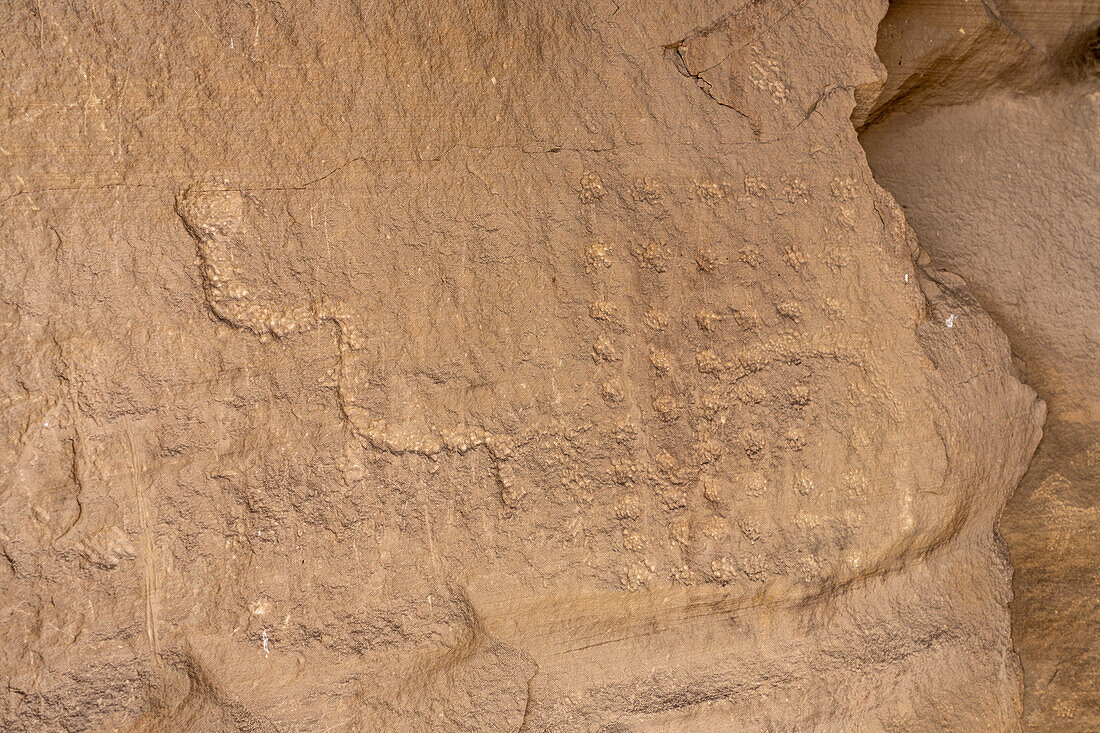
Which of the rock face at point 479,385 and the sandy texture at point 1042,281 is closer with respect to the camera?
the rock face at point 479,385

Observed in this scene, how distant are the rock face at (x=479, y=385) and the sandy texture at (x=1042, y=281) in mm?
236

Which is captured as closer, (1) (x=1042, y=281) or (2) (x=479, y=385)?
(2) (x=479, y=385)

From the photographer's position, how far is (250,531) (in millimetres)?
1234

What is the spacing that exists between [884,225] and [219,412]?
1.28 m

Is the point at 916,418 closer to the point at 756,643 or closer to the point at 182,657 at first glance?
the point at 756,643

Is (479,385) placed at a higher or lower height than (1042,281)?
lower

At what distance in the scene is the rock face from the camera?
3.81ft

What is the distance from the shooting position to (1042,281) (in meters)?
1.99

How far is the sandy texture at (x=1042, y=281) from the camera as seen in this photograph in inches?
74.4

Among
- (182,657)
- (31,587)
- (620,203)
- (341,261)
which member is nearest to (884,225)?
(620,203)

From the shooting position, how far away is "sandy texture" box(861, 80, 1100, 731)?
1889mm

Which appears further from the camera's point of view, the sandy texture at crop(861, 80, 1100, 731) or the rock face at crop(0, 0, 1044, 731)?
the sandy texture at crop(861, 80, 1100, 731)

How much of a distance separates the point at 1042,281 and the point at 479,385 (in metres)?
1.46

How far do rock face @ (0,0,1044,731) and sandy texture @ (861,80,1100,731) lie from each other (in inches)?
9.3
